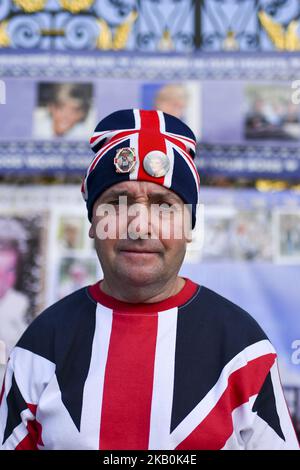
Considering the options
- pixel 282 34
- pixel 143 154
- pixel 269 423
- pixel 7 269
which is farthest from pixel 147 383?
pixel 282 34

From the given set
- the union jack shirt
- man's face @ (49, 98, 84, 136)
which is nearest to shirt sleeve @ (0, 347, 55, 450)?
the union jack shirt

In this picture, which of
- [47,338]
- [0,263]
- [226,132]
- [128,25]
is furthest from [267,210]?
[47,338]

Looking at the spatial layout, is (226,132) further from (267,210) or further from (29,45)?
(29,45)

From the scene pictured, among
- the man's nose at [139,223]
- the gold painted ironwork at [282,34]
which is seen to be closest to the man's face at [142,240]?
the man's nose at [139,223]

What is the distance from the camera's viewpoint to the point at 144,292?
54.3 inches

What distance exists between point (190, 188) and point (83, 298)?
1.54 feet

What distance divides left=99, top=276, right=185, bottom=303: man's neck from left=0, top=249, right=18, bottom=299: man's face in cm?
167

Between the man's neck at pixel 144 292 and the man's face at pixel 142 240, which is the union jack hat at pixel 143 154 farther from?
the man's neck at pixel 144 292

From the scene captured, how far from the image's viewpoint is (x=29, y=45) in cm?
296

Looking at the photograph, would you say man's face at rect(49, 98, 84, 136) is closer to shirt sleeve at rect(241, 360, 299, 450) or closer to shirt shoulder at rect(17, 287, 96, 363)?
shirt shoulder at rect(17, 287, 96, 363)

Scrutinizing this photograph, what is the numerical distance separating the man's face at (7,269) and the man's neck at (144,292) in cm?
167

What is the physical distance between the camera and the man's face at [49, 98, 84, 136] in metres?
2.94

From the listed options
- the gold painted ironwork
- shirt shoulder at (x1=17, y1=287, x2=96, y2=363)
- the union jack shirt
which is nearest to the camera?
the union jack shirt

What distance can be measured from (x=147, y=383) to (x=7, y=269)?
1.93 m
